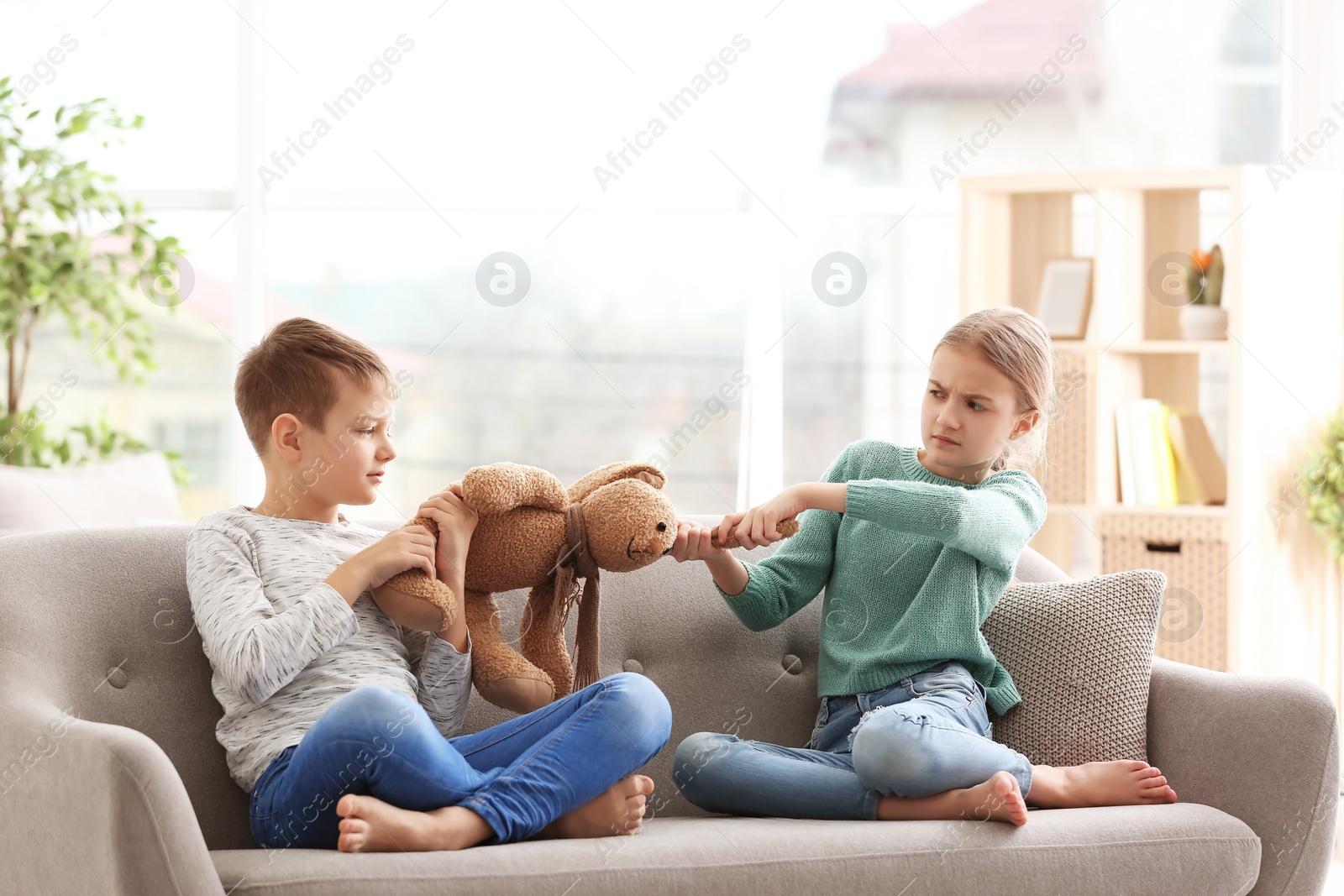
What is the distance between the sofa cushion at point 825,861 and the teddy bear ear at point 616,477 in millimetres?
413

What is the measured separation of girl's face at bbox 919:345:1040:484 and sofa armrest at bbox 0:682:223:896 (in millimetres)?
1046

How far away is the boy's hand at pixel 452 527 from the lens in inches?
57.6

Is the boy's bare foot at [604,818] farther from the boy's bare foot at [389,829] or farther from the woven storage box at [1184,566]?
the woven storage box at [1184,566]

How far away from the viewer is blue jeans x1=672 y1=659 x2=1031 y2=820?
145 centimetres

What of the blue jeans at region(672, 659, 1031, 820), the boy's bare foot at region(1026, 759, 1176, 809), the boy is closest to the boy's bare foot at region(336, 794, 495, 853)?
the boy

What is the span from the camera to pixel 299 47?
390 cm

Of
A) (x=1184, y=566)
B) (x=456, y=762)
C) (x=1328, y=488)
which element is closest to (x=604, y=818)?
(x=456, y=762)

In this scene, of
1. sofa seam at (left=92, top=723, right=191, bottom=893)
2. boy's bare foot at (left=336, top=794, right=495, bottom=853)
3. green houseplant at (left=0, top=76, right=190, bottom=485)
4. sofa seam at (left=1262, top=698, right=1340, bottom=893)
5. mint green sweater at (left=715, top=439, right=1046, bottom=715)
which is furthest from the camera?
green houseplant at (left=0, top=76, right=190, bottom=485)

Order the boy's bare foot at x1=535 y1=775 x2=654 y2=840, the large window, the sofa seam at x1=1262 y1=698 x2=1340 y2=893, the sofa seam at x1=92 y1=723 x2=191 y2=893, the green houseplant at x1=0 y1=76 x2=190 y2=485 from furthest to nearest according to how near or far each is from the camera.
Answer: the large window, the green houseplant at x1=0 y1=76 x2=190 y2=485, the sofa seam at x1=1262 y1=698 x2=1340 y2=893, the boy's bare foot at x1=535 y1=775 x2=654 y2=840, the sofa seam at x1=92 y1=723 x2=191 y2=893

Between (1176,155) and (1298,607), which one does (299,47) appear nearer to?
(1176,155)

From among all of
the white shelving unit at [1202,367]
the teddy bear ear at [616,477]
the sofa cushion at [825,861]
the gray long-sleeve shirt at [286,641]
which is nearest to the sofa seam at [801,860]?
the sofa cushion at [825,861]

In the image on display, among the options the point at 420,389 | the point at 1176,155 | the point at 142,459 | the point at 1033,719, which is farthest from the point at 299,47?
the point at 1033,719

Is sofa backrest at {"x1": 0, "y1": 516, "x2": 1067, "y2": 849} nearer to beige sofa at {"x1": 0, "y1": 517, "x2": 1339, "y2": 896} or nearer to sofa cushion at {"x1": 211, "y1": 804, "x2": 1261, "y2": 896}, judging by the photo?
beige sofa at {"x1": 0, "y1": 517, "x2": 1339, "y2": 896}

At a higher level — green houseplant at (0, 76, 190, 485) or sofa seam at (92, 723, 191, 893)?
green houseplant at (0, 76, 190, 485)
